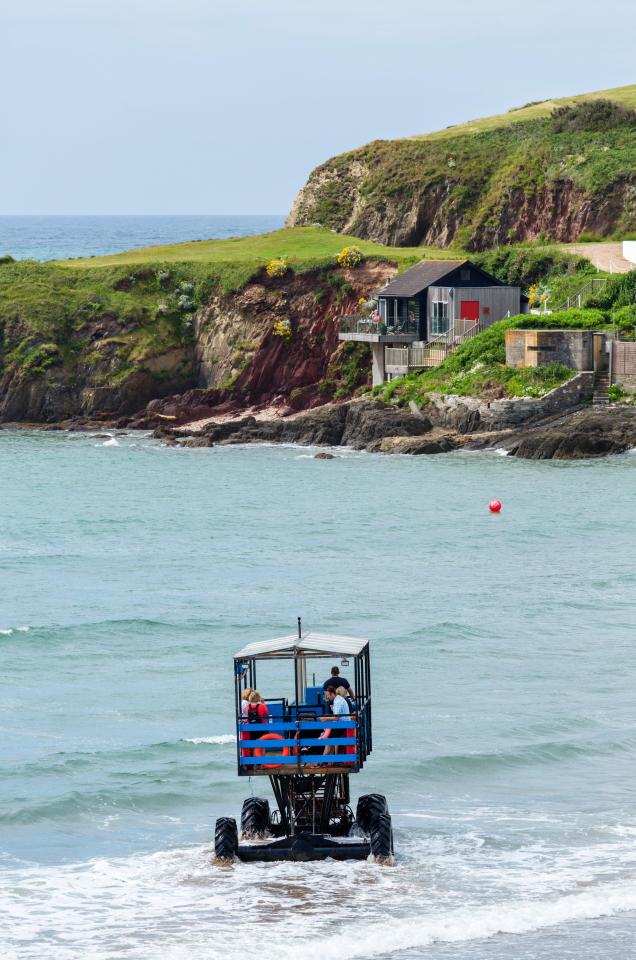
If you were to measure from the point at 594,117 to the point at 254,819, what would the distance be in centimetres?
9187

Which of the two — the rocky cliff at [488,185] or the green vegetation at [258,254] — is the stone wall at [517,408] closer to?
the green vegetation at [258,254]

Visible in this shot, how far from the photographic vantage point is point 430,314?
78312mm

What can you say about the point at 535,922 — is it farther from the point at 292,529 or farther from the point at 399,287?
the point at 399,287

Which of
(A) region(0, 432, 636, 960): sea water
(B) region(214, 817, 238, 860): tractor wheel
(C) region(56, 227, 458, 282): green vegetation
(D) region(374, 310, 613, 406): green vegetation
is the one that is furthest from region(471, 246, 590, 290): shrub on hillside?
(B) region(214, 817, 238, 860): tractor wheel

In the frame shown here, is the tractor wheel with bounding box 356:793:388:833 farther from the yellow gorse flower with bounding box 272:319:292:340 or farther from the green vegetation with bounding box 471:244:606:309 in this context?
the yellow gorse flower with bounding box 272:319:292:340

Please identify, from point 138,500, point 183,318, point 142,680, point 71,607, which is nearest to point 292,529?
point 138,500

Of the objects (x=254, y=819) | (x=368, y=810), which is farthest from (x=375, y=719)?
(x=254, y=819)

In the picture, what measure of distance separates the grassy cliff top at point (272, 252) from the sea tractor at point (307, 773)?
2594 inches

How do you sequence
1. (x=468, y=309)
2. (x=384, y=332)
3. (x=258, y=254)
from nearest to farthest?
(x=468, y=309) → (x=384, y=332) → (x=258, y=254)

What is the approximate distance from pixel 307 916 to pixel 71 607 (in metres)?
19.8

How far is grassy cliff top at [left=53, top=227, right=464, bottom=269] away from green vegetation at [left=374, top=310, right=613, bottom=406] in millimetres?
12869

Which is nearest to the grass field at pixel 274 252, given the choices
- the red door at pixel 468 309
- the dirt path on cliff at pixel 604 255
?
the dirt path on cliff at pixel 604 255

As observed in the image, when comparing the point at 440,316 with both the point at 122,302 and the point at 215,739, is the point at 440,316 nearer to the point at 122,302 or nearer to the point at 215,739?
the point at 122,302

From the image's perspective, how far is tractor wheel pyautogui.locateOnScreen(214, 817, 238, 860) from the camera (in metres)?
20.6
